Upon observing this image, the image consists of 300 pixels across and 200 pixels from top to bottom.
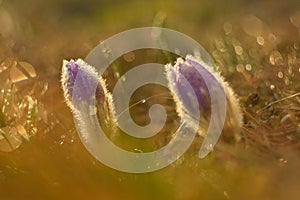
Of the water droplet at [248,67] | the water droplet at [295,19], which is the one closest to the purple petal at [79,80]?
the water droplet at [248,67]

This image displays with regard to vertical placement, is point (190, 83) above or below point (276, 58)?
below

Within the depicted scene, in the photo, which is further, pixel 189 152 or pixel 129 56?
pixel 129 56

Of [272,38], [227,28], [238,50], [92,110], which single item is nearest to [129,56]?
[238,50]

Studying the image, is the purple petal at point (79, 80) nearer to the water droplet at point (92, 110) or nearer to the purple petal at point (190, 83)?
the water droplet at point (92, 110)

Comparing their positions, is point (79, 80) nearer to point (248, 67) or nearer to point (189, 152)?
point (189, 152)

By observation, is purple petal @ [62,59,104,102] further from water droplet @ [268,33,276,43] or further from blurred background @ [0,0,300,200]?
Result: water droplet @ [268,33,276,43]

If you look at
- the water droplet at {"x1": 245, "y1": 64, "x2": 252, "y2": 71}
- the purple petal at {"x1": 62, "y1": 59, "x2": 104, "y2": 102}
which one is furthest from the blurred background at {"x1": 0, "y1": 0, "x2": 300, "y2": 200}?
the purple petal at {"x1": 62, "y1": 59, "x2": 104, "y2": 102}

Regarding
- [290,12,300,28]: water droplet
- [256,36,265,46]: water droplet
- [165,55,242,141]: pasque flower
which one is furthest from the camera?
[290,12,300,28]: water droplet

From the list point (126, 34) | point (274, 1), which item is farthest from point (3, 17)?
point (274, 1)
